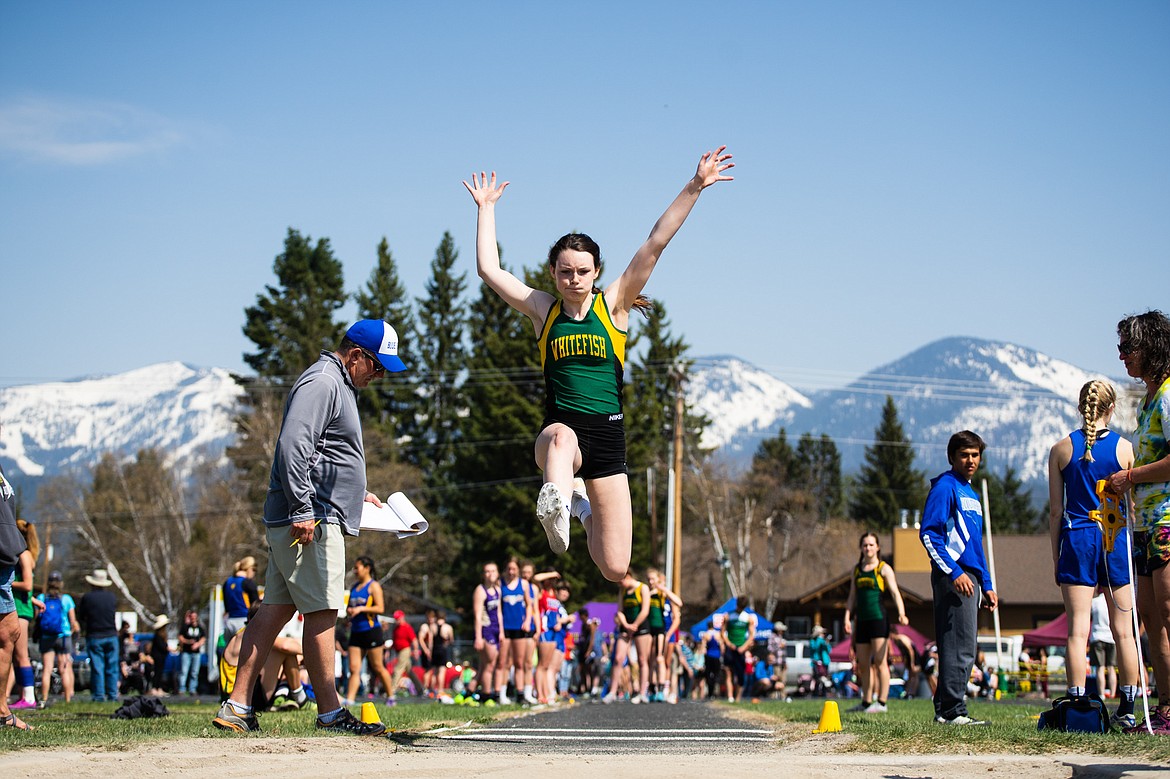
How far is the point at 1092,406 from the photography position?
308 inches

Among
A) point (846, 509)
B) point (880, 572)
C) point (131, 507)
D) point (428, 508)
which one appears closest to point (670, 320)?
point (428, 508)

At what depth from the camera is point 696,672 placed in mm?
26844

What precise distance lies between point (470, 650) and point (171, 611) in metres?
17.3

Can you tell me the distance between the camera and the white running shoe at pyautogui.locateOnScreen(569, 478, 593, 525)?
7207mm

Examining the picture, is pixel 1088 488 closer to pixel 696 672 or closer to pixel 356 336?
pixel 356 336

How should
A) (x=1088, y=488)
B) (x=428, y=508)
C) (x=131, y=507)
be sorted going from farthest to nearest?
(x=428, y=508) → (x=131, y=507) → (x=1088, y=488)

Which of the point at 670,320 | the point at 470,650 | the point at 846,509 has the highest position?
the point at 670,320

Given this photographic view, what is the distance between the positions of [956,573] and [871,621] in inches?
158

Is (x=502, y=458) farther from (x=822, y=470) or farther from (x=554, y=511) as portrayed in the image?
(x=822, y=470)

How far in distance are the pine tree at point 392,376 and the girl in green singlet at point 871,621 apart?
54966mm

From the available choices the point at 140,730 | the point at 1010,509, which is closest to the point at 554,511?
the point at 140,730

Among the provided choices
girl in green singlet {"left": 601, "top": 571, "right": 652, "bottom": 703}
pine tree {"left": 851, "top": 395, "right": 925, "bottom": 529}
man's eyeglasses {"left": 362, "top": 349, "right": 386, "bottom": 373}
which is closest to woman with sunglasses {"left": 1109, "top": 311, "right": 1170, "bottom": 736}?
man's eyeglasses {"left": 362, "top": 349, "right": 386, "bottom": 373}

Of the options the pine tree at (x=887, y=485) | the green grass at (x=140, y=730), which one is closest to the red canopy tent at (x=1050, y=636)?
the green grass at (x=140, y=730)

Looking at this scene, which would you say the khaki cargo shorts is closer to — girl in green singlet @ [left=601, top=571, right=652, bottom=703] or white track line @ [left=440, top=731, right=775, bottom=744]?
white track line @ [left=440, top=731, right=775, bottom=744]
